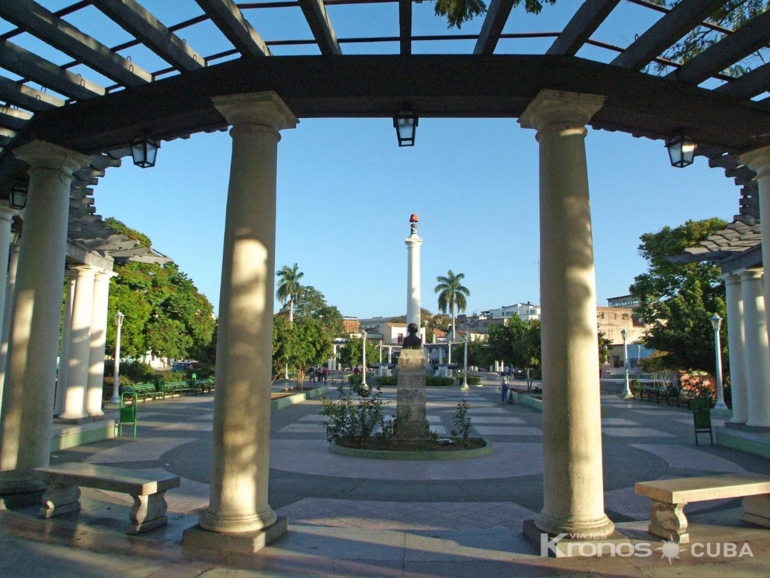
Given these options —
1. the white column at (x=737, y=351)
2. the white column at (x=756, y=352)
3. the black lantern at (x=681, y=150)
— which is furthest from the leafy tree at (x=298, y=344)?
the black lantern at (x=681, y=150)

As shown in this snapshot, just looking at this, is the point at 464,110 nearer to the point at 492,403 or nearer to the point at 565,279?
the point at 565,279

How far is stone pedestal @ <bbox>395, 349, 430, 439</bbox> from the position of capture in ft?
41.2

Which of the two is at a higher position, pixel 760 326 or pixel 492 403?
pixel 760 326

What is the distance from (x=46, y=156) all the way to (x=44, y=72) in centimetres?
122

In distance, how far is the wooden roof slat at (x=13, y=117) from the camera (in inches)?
275

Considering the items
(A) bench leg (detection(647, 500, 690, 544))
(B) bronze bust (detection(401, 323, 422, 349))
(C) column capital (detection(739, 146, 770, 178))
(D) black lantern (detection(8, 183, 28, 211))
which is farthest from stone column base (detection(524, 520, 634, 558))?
(B) bronze bust (detection(401, 323, 422, 349))

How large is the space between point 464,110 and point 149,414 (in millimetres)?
18416

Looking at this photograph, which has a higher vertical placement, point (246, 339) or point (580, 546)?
point (246, 339)

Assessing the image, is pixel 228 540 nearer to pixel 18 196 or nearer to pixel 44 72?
pixel 44 72

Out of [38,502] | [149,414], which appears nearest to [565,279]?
[38,502]

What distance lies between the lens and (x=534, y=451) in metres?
12.5

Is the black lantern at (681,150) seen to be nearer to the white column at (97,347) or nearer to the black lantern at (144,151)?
the black lantern at (144,151)

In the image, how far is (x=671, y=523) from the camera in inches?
212

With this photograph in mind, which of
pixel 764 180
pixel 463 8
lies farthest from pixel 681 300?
pixel 463 8
